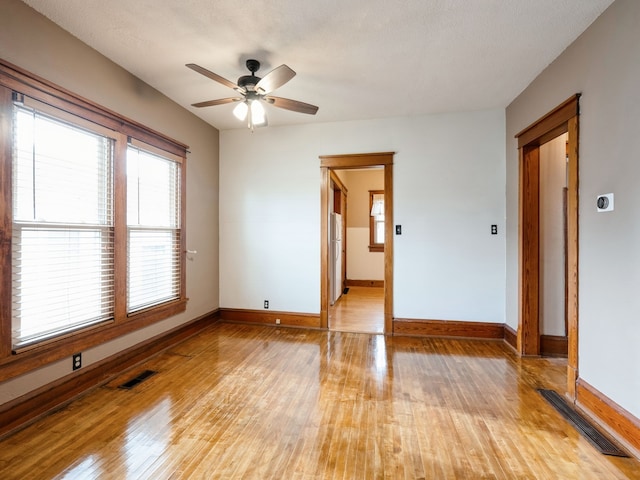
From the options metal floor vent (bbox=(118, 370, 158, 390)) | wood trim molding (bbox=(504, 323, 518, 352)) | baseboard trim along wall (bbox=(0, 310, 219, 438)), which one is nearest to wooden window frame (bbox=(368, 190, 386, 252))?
wood trim molding (bbox=(504, 323, 518, 352))

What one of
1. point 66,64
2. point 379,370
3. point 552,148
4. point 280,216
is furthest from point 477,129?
point 66,64

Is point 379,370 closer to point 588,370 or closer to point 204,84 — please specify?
point 588,370

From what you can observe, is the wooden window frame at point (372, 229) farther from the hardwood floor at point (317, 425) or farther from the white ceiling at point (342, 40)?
the hardwood floor at point (317, 425)

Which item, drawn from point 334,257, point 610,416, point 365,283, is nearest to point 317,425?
point 610,416

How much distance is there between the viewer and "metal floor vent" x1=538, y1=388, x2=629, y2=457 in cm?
180

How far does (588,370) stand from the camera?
2.22m

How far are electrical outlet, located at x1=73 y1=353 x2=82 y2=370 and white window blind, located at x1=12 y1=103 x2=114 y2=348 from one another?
221mm

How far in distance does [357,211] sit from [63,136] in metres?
6.25

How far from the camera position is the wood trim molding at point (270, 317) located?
13.9ft

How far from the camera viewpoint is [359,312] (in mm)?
5156

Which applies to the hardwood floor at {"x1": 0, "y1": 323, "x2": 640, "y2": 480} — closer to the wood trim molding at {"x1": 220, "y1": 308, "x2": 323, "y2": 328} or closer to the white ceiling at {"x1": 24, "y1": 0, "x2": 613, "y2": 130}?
the wood trim molding at {"x1": 220, "y1": 308, "x2": 323, "y2": 328}

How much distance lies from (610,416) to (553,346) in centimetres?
Answer: 140

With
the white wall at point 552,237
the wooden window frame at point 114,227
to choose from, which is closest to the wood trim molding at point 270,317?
the wooden window frame at point 114,227

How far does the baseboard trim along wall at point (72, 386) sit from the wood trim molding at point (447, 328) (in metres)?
2.77
